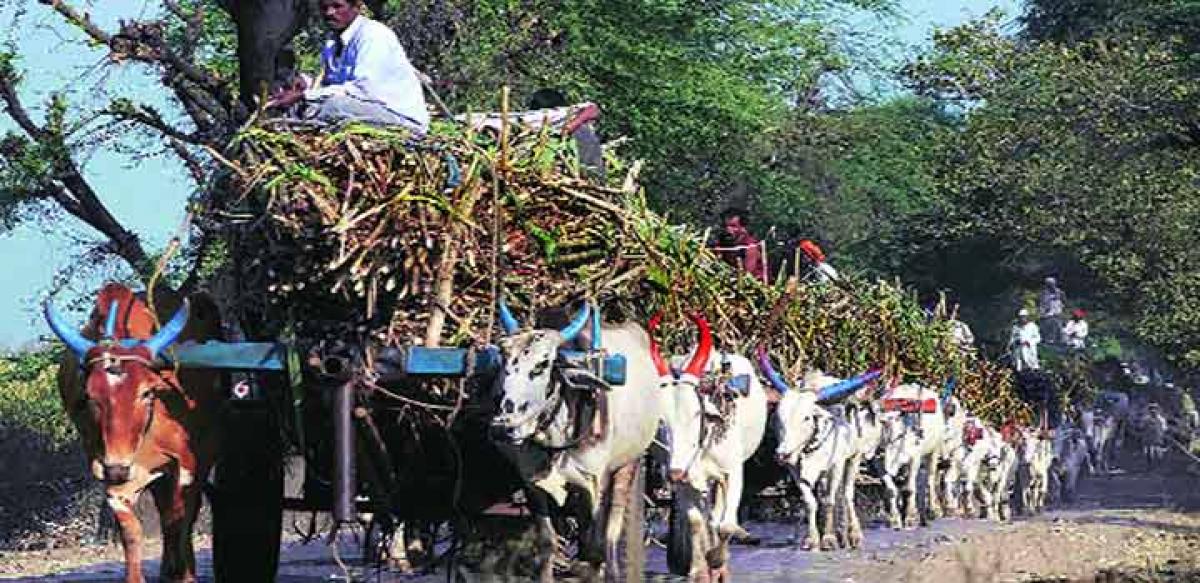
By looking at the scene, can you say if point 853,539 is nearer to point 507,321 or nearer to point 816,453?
point 816,453

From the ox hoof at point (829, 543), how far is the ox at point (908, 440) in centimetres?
223

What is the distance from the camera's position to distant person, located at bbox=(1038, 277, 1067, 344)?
35594 millimetres

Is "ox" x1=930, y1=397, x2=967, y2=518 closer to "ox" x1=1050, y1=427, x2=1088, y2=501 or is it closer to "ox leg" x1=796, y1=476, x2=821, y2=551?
"ox leg" x1=796, y1=476, x2=821, y2=551

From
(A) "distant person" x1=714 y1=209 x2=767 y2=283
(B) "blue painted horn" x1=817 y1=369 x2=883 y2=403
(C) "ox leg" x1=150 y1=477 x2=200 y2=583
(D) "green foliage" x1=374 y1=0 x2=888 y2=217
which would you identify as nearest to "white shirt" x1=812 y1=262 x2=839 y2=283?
(B) "blue painted horn" x1=817 y1=369 x2=883 y2=403

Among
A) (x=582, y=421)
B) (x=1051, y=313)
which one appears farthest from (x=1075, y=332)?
(x=582, y=421)

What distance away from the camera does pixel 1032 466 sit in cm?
2823

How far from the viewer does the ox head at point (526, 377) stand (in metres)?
9.05

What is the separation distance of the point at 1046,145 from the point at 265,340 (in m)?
24.7

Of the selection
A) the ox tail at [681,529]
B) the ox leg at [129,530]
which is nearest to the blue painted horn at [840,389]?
the ox tail at [681,529]

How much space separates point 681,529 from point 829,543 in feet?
13.9

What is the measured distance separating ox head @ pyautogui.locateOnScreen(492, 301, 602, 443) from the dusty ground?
3.95ft

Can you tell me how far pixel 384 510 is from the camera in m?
9.71

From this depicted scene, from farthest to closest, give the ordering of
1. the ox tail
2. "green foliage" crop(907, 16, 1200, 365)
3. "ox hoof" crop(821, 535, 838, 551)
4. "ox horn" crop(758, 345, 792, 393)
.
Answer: "green foliage" crop(907, 16, 1200, 365), "ox hoof" crop(821, 535, 838, 551), "ox horn" crop(758, 345, 792, 393), the ox tail

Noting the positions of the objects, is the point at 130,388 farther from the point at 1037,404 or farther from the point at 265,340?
the point at 1037,404
